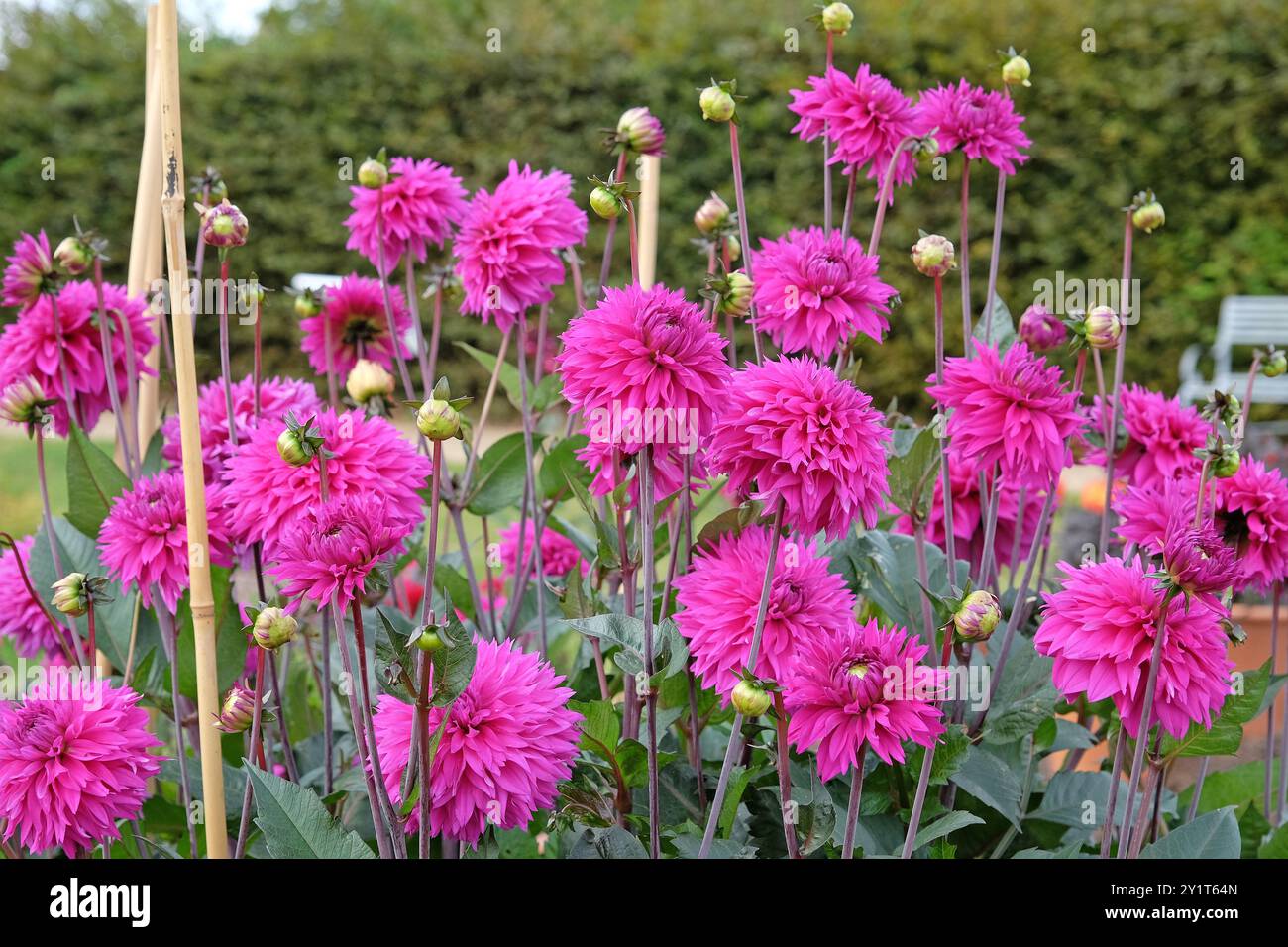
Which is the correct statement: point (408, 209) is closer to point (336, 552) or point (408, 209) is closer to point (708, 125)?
point (336, 552)

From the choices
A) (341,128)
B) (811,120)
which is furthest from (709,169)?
(811,120)

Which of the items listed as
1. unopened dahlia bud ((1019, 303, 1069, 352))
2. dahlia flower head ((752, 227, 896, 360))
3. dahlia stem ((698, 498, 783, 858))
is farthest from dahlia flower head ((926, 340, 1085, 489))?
unopened dahlia bud ((1019, 303, 1069, 352))

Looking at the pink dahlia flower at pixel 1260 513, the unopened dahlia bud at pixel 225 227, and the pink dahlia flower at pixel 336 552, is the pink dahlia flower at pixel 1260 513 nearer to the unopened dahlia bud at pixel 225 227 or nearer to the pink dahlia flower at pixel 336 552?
the pink dahlia flower at pixel 336 552

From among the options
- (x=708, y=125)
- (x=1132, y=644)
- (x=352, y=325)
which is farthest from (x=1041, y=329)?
(x=708, y=125)

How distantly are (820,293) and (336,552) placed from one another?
1.36 ft

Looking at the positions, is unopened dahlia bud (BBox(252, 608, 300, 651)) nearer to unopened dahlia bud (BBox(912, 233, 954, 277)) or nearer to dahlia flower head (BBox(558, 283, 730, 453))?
Answer: dahlia flower head (BBox(558, 283, 730, 453))

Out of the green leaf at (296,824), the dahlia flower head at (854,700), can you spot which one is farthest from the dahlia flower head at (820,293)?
the green leaf at (296,824)

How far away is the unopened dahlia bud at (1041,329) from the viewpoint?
1.14 meters

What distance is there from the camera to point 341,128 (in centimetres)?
567

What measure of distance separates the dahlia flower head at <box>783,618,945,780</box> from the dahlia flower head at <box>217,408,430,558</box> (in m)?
A: 0.32

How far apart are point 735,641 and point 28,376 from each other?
68cm

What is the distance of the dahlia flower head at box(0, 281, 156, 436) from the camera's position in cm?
107
